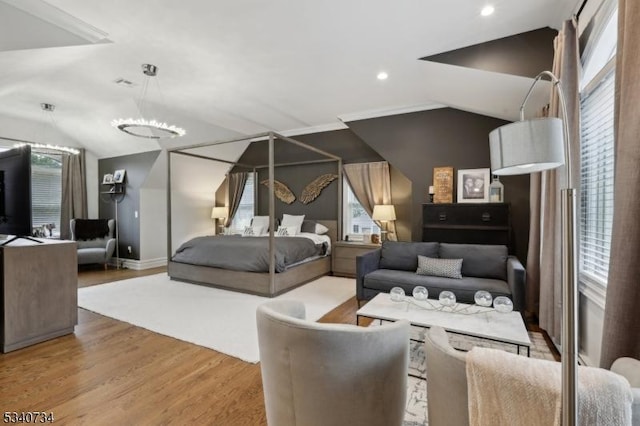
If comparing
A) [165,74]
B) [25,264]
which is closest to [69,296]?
[25,264]

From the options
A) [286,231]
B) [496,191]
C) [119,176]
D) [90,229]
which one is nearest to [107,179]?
[119,176]

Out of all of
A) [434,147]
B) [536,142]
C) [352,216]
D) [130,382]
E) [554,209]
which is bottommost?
[130,382]

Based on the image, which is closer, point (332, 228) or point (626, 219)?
point (626, 219)

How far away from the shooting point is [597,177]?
2270 mm

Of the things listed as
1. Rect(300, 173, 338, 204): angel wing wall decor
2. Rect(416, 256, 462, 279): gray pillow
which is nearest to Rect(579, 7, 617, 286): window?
Rect(416, 256, 462, 279): gray pillow

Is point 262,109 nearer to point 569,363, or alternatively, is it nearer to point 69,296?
point 69,296

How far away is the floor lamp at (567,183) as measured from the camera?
723 millimetres

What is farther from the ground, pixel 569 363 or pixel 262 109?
pixel 262 109

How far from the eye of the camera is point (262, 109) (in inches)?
200

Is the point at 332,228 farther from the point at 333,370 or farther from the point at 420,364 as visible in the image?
the point at 333,370

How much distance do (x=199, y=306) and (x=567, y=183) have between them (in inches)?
154

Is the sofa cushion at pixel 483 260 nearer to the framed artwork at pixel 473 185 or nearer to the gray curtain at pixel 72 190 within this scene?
the framed artwork at pixel 473 185

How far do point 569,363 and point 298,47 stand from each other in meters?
3.33

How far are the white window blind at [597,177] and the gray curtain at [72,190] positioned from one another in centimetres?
888
